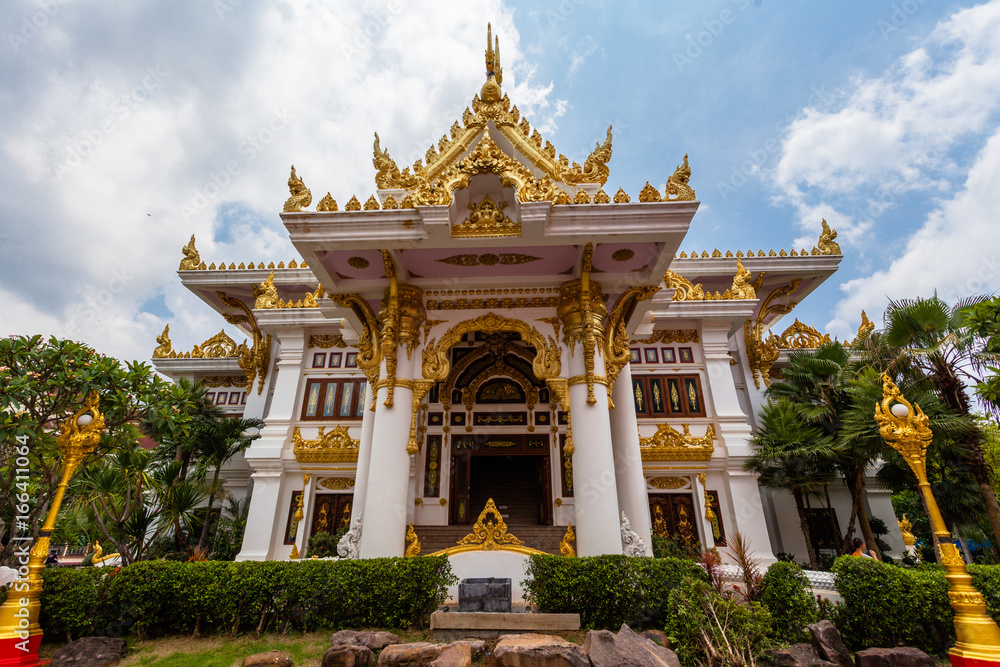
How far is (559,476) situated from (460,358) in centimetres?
437

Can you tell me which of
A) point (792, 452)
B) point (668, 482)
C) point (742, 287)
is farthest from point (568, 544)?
point (742, 287)

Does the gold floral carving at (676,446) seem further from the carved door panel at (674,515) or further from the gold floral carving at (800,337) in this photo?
the gold floral carving at (800,337)

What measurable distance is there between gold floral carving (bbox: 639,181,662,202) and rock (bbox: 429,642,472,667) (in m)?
7.20

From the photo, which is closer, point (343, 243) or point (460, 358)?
point (343, 243)

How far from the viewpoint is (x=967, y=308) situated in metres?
9.49

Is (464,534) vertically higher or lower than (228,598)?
higher

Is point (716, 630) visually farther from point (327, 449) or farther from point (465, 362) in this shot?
point (327, 449)

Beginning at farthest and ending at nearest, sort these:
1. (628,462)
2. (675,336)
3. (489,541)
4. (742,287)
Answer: (742,287) → (675,336) → (628,462) → (489,541)

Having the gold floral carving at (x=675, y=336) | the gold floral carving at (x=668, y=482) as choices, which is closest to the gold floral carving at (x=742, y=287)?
the gold floral carving at (x=675, y=336)

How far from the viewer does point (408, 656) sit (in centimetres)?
540

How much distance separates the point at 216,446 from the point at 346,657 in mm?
10589

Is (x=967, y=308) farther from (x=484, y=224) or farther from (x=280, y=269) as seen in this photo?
(x=280, y=269)

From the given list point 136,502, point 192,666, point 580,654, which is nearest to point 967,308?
point 580,654

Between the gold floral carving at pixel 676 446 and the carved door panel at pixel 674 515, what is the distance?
1.07 metres
